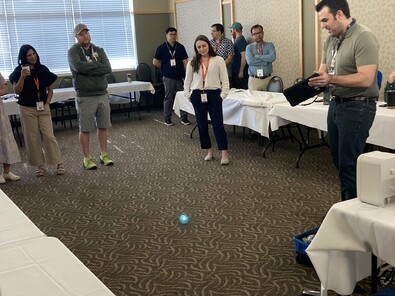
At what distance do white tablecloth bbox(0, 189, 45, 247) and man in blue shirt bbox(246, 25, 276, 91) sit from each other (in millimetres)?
4632

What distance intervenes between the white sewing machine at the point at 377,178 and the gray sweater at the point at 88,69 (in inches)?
141

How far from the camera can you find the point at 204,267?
2799 mm

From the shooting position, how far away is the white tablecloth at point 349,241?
1.65 metres

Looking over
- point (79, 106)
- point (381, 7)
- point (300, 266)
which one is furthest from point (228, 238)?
point (381, 7)

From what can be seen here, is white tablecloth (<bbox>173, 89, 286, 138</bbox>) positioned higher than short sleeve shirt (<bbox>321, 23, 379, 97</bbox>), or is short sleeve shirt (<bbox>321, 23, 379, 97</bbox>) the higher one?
short sleeve shirt (<bbox>321, 23, 379, 97</bbox>)

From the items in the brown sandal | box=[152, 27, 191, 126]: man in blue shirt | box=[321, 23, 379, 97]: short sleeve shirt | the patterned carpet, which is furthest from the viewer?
box=[152, 27, 191, 126]: man in blue shirt

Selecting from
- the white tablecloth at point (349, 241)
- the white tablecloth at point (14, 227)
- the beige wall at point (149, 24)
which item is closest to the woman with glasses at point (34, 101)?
the white tablecloth at point (14, 227)

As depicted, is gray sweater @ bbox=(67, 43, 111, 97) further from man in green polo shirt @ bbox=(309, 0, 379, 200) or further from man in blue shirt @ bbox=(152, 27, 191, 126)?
man in green polo shirt @ bbox=(309, 0, 379, 200)

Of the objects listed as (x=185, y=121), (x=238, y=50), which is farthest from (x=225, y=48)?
(x=185, y=121)

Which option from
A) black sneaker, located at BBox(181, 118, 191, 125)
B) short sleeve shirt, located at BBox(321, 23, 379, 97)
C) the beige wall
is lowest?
black sneaker, located at BBox(181, 118, 191, 125)

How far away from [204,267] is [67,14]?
7392mm

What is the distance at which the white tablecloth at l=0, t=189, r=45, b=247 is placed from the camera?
2.01m

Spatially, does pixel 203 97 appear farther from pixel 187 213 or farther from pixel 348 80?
pixel 348 80

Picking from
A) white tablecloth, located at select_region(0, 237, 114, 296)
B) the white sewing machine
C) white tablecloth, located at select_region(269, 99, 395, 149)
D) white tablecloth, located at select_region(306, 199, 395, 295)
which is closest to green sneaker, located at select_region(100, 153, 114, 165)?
white tablecloth, located at select_region(269, 99, 395, 149)
